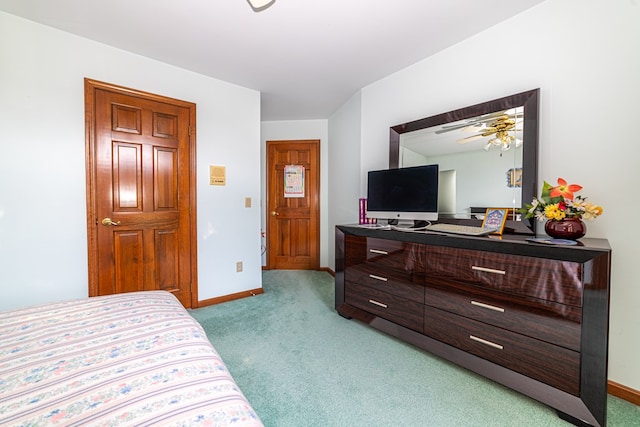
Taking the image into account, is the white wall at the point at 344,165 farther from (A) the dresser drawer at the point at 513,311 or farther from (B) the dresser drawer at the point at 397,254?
(A) the dresser drawer at the point at 513,311

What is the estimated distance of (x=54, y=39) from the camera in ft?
6.64

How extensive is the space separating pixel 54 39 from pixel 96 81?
346 millimetres

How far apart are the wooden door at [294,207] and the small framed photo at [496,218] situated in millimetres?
2646

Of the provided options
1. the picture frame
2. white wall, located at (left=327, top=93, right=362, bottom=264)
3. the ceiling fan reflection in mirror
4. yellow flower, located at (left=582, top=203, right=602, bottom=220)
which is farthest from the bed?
white wall, located at (left=327, top=93, right=362, bottom=264)

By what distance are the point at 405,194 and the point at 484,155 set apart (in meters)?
0.64

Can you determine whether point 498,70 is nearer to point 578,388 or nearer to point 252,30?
point 252,30

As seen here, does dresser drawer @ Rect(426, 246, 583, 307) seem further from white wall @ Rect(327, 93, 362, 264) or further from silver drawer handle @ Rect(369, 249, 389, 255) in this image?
white wall @ Rect(327, 93, 362, 264)

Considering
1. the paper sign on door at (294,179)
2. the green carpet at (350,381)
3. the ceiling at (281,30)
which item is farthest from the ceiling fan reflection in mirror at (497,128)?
the paper sign on door at (294,179)

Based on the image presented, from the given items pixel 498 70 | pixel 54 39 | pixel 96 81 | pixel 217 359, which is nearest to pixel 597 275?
pixel 498 70

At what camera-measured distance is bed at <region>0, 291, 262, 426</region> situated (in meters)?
0.60

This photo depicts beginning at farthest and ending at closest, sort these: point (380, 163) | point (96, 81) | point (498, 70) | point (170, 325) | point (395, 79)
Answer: point (380, 163), point (395, 79), point (96, 81), point (498, 70), point (170, 325)

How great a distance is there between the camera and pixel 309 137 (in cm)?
427

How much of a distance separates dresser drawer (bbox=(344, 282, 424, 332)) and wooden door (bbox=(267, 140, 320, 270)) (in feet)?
6.23

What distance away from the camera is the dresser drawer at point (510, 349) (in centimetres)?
130
